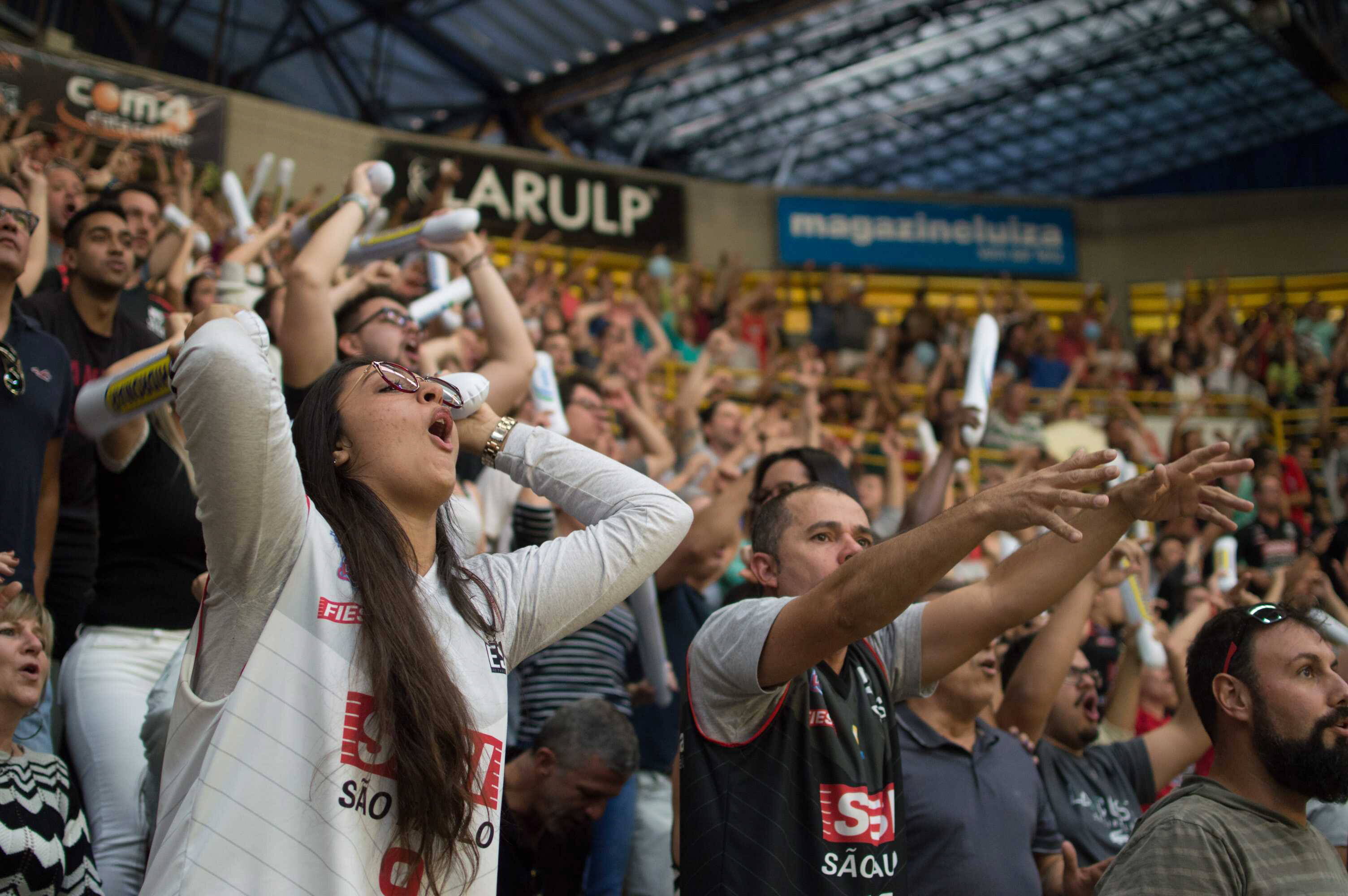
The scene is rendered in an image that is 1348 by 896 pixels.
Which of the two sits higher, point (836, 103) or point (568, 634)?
point (836, 103)

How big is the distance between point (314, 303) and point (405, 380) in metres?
1.09

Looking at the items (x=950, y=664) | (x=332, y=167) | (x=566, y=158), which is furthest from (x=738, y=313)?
(x=950, y=664)

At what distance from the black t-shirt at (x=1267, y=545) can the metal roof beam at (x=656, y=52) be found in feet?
27.6

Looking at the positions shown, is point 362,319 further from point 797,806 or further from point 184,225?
point 184,225

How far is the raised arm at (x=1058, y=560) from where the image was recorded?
2188 mm

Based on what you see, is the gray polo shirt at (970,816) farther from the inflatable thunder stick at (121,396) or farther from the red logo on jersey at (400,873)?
the inflatable thunder stick at (121,396)

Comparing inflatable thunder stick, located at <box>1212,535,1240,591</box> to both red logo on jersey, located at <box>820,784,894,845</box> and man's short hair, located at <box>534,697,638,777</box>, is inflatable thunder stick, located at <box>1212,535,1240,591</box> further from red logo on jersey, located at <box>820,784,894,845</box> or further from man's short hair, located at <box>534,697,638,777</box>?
red logo on jersey, located at <box>820,784,894,845</box>

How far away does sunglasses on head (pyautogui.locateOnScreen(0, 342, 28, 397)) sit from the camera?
8.85ft

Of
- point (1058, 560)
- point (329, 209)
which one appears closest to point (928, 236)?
point (329, 209)

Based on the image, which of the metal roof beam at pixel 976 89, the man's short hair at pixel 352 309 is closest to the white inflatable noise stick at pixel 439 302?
the man's short hair at pixel 352 309

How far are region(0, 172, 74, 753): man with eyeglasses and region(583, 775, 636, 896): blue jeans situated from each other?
1442 mm

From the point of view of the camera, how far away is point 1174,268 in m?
14.3

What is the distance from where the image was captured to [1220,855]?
7.36 ft

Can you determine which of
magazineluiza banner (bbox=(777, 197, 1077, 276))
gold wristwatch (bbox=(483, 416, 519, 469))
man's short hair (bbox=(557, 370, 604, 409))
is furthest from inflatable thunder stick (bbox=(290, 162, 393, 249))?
magazineluiza banner (bbox=(777, 197, 1077, 276))
